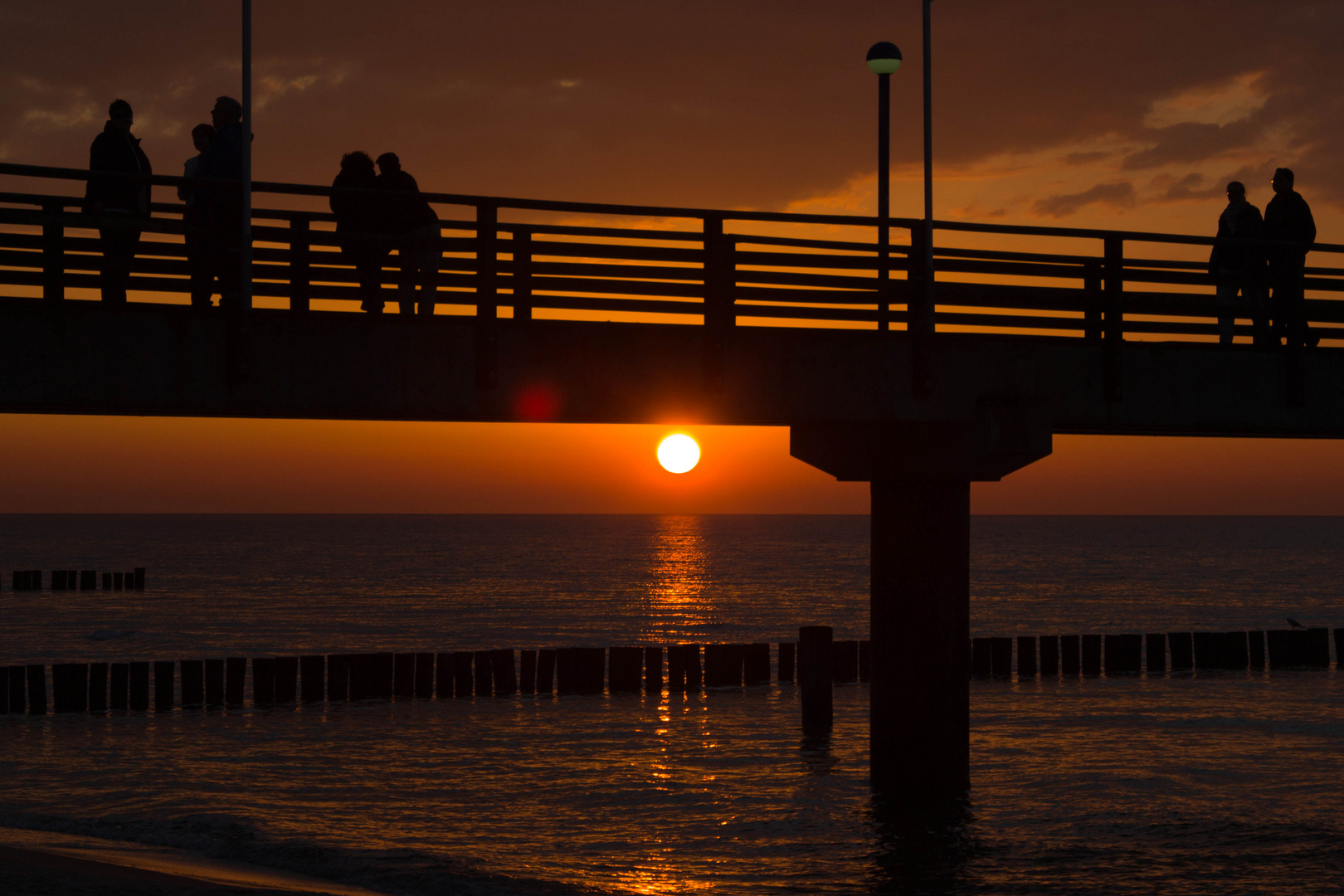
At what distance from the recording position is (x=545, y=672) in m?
29.8

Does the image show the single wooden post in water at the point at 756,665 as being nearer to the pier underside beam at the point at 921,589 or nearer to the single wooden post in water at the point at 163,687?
the single wooden post in water at the point at 163,687

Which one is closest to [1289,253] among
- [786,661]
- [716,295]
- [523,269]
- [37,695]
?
[716,295]

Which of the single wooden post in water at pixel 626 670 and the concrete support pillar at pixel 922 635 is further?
the single wooden post in water at pixel 626 670

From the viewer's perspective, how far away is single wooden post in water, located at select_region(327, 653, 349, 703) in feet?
93.4

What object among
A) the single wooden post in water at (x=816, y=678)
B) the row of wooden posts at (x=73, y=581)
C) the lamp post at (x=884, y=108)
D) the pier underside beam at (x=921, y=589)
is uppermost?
the lamp post at (x=884, y=108)

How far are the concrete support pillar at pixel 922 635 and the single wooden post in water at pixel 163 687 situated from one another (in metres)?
17.0

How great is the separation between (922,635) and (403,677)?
1579 centimetres

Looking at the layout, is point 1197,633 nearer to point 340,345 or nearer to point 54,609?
point 340,345

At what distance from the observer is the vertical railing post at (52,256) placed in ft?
40.3

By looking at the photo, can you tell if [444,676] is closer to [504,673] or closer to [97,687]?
[504,673]

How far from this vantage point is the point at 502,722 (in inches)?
1113

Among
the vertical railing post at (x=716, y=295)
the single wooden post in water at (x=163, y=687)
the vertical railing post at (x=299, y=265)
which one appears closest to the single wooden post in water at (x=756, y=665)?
the single wooden post in water at (x=163, y=687)

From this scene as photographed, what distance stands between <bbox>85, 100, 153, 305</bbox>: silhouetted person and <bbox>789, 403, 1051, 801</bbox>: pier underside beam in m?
8.38

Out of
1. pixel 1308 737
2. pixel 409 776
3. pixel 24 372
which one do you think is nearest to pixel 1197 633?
pixel 1308 737
